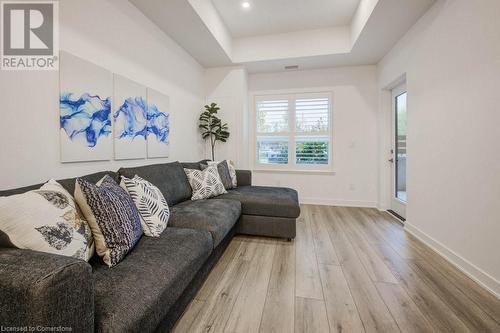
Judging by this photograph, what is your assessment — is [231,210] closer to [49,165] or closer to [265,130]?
[49,165]

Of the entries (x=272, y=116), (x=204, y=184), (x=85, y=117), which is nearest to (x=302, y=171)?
(x=272, y=116)

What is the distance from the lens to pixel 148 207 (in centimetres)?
156

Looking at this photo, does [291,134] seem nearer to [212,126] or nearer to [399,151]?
[212,126]

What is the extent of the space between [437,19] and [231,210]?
9.63ft

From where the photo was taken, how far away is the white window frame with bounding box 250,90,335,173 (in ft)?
14.2

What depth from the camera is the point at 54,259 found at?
2.39 ft

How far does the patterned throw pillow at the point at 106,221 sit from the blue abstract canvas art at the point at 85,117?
78 cm

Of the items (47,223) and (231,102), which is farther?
(231,102)

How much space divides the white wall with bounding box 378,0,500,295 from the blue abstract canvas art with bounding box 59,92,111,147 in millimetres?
3176

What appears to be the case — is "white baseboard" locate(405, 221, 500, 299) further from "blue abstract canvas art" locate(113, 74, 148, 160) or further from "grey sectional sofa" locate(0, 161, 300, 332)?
"blue abstract canvas art" locate(113, 74, 148, 160)

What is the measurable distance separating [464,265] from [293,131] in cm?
319

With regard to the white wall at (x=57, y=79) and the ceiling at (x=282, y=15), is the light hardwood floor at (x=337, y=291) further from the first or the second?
the ceiling at (x=282, y=15)

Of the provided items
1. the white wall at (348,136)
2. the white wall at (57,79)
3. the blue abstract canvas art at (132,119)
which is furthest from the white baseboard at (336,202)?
the blue abstract canvas art at (132,119)

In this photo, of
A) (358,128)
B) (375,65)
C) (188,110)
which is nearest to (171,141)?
(188,110)
